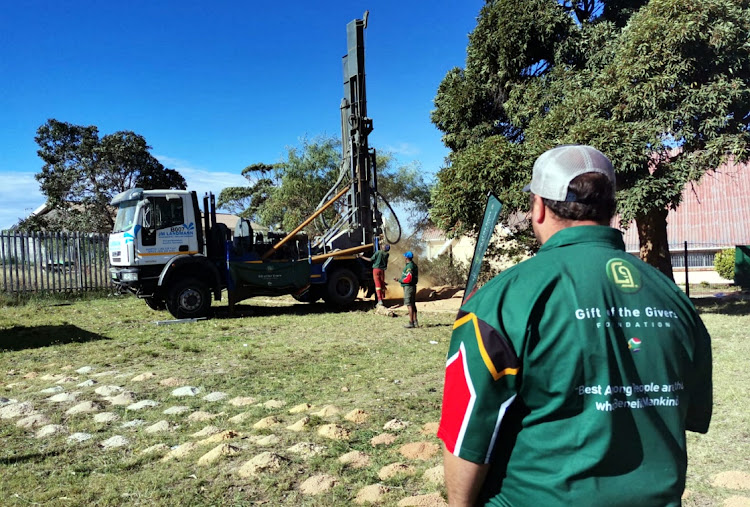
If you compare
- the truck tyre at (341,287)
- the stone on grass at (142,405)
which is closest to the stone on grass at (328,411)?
the stone on grass at (142,405)

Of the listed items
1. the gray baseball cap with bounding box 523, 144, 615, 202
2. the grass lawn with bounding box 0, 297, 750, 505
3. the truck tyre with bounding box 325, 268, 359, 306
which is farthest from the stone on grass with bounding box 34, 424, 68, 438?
the truck tyre with bounding box 325, 268, 359, 306

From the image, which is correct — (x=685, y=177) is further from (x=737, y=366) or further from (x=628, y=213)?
(x=737, y=366)

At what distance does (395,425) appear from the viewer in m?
4.84

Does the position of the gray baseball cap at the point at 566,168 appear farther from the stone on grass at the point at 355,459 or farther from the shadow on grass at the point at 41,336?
the shadow on grass at the point at 41,336

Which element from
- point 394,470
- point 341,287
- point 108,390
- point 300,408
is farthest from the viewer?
point 341,287

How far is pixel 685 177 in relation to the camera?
10.5 meters

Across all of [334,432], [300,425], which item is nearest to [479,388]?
[334,432]

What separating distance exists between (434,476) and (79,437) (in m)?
3.14

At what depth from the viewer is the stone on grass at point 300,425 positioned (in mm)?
4848

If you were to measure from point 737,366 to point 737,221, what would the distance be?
2017 centimetres

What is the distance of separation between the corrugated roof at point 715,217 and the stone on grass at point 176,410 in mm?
22578

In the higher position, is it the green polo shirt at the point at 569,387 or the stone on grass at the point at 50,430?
the green polo shirt at the point at 569,387

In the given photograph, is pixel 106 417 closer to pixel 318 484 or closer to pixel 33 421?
pixel 33 421

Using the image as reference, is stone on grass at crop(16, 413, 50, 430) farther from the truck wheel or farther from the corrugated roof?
the corrugated roof
